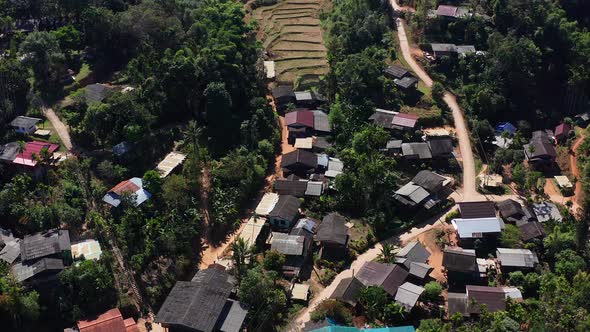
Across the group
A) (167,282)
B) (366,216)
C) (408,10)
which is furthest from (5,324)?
(408,10)

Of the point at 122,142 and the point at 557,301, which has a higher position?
the point at 122,142

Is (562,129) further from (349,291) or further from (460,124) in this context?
(349,291)

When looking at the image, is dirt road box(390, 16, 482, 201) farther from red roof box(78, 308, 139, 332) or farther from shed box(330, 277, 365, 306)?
red roof box(78, 308, 139, 332)

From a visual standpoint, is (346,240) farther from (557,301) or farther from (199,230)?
(557,301)

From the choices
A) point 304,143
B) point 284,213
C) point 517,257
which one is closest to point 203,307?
point 284,213

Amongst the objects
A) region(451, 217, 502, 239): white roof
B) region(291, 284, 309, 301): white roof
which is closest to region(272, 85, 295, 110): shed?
region(451, 217, 502, 239): white roof

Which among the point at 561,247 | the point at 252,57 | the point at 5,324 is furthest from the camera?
the point at 252,57
